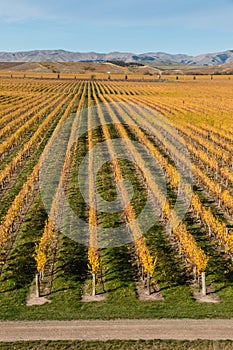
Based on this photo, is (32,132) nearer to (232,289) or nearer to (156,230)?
(156,230)

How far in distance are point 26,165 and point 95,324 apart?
2715 centimetres

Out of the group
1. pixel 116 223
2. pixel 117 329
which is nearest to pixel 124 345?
pixel 117 329

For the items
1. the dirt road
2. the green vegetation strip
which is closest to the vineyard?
the dirt road

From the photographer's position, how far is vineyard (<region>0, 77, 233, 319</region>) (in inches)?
800

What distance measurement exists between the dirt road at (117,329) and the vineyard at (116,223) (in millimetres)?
502

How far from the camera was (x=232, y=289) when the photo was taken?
824 inches

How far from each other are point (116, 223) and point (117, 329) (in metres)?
11.3

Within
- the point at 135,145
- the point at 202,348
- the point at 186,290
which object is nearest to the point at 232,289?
the point at 186,290

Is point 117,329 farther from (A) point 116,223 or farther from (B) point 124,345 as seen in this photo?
(A) point 116,223

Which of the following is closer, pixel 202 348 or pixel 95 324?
pixel 202 348

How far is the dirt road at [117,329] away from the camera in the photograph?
17.3 metres

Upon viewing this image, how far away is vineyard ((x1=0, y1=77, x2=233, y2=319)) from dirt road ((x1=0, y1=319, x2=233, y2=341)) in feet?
1.65

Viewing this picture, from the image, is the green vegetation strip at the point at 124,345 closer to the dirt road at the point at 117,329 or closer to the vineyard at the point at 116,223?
the dirt road at the point at 117,329

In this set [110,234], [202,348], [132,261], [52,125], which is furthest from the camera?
[52,125]
